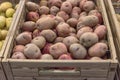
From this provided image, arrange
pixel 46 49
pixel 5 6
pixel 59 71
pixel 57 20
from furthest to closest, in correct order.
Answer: pixel 5 6 < pixel 57 20 < pixel 46 49 < pixel 59 71

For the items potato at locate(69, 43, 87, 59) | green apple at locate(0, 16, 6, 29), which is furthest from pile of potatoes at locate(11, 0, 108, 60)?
green apple at locate(0, 16, 6, 29)

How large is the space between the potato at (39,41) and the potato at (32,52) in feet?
0.14

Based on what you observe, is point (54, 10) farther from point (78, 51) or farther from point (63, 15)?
→ point (78, 51)

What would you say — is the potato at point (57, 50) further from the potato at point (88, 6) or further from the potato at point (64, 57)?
the potato at point (88, 6)

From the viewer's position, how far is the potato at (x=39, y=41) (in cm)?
110

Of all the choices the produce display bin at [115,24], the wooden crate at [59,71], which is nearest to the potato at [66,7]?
the produce display bin at [115,24]

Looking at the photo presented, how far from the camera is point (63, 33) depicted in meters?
1.16

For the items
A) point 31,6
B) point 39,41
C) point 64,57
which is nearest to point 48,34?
point 39,41

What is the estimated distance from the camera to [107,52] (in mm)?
1093

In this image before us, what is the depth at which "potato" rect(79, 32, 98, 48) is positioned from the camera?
1.08 meters

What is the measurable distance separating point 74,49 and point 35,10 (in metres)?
0.41

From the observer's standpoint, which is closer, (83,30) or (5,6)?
(83,30)

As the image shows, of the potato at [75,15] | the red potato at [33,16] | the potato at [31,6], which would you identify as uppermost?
the potato at [31,6]

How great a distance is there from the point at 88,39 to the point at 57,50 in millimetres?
151
